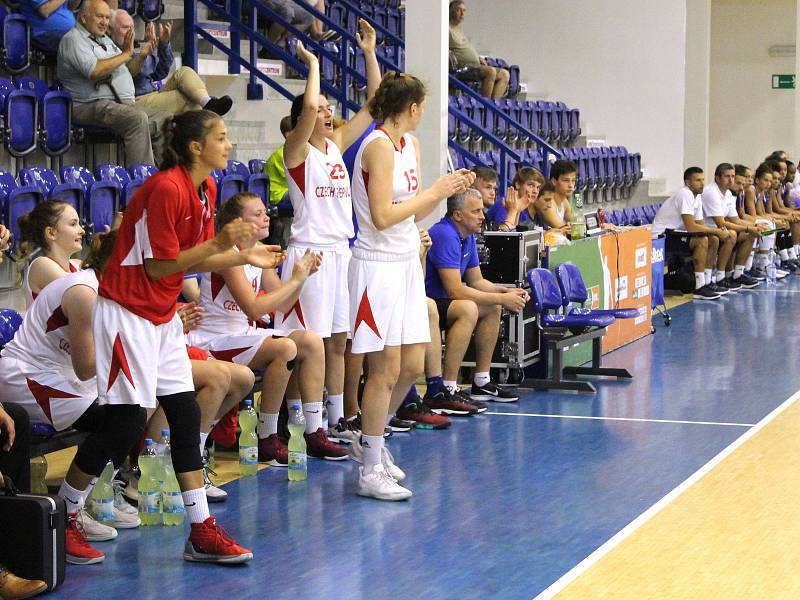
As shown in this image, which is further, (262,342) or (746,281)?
(746,281)

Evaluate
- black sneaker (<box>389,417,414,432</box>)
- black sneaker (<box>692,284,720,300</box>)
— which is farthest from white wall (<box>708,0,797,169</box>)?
black sneaker (<box>389,417,414,432</box>)

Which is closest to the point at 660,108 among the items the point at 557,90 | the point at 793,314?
the point at 557,90

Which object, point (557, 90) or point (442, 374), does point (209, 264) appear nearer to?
point (442, 374)

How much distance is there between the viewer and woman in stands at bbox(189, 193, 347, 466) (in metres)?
5.49

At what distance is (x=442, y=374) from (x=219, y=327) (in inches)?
77.6

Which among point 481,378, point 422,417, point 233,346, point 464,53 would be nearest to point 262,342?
point 233,346

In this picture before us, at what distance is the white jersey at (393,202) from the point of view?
531 cm

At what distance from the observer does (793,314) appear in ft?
37.1

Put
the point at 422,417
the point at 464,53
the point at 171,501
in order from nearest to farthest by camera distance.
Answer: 1. the point at 171,501
2. the point at 422,417
3. the point at 464,53

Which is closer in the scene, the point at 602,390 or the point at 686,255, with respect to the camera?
the point at 602,390

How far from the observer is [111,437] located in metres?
4.34

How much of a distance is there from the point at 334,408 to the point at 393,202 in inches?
52.2

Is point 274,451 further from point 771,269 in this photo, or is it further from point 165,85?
point 771,269

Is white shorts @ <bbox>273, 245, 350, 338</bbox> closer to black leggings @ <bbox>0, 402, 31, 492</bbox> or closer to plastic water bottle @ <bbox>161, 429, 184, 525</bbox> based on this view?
plastic water bottle @ <bbox>161, 429, 184, 525</bbox>
